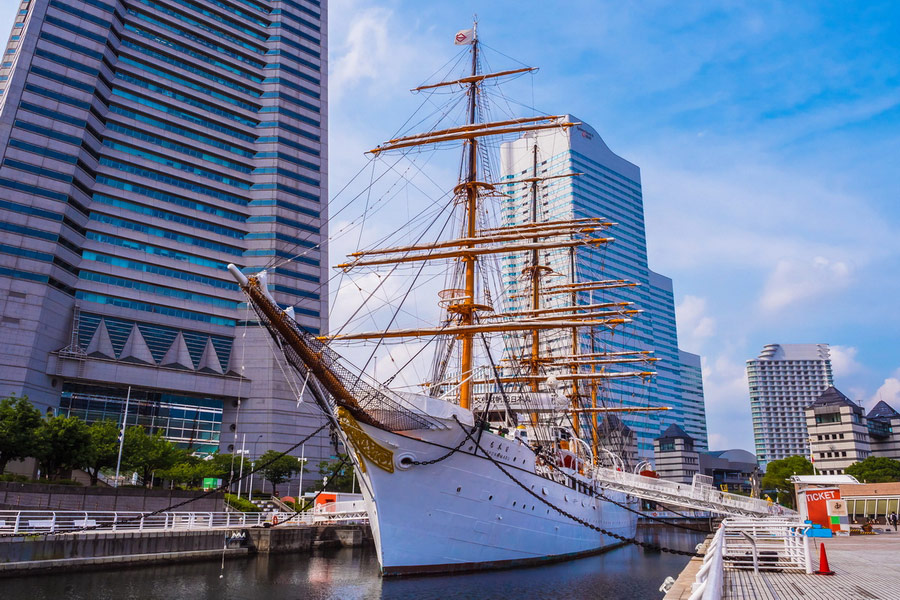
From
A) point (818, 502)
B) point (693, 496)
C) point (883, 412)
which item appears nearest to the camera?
point (818, 502)

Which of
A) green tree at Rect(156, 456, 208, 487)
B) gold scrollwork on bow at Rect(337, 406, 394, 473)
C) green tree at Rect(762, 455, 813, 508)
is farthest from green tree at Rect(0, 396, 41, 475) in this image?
green tree at Rect(762, 455, 813, 508)

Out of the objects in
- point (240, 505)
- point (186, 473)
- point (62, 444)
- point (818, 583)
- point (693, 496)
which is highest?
point (62, 444)

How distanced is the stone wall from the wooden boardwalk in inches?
916

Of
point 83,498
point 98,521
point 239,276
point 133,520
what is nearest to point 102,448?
point 83,498

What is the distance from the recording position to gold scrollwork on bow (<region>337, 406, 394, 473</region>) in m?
21.2

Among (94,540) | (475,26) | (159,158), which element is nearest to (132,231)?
(159,158)

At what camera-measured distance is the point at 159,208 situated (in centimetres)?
7412

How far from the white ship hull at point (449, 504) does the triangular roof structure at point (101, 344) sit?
52392 mm

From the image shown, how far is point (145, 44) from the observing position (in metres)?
79.0

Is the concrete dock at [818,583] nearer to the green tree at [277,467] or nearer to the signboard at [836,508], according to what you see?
the signboard at [836,508]

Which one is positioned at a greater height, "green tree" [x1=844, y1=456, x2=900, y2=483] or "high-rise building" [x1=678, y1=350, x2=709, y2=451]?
"high-rise building" [x1=678, y1=350, x2=709, y2=451]

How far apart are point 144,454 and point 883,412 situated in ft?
330

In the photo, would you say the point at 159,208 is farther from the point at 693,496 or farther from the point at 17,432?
the point at 693,496

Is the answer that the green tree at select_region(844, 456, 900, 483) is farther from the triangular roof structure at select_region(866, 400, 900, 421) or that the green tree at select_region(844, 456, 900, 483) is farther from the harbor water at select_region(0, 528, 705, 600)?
the harbor water at select_region(0, 528, 705, 600)
